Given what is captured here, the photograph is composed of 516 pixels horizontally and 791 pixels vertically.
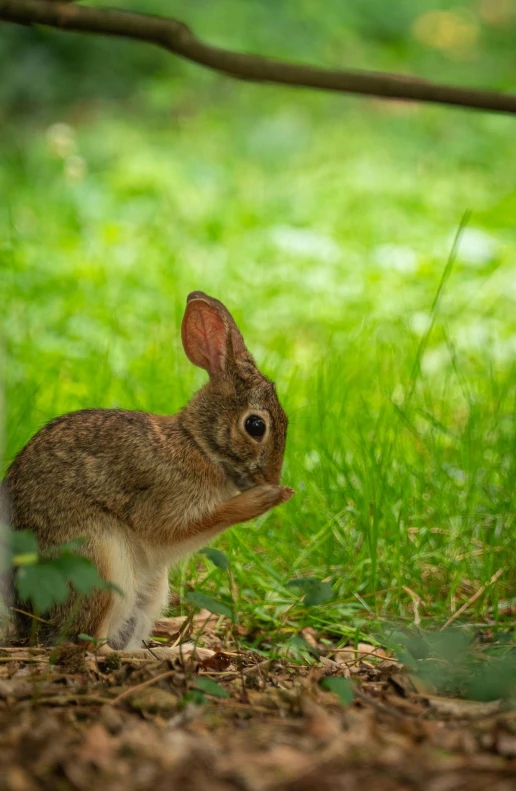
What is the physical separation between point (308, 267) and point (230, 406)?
407 cm

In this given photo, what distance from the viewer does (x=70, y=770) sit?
2.19 metres

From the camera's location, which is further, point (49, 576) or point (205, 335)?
point (205, 335)

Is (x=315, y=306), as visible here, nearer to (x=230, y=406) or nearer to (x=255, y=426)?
(x=230, y=406)

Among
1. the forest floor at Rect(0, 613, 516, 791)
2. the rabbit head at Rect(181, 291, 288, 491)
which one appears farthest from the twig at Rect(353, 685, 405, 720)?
the rabbit head at Rect(181, 291, 288, 491)

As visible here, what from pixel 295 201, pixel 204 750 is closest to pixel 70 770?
pixel 204 750

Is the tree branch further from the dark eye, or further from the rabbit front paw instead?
the rabbit front paw

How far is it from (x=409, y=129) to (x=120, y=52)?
148 inches

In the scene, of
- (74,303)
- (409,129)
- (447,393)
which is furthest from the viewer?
(409,129)

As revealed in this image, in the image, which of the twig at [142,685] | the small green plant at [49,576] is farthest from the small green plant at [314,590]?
the small green plant at [49,576]

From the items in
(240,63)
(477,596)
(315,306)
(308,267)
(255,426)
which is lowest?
(477,596)

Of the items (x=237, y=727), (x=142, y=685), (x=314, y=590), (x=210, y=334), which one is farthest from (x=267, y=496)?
(x=237, y=727)

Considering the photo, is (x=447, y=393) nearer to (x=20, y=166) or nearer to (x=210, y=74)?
(x=20, y=166)

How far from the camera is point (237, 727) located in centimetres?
265

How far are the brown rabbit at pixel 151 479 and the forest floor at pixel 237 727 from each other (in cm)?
35
